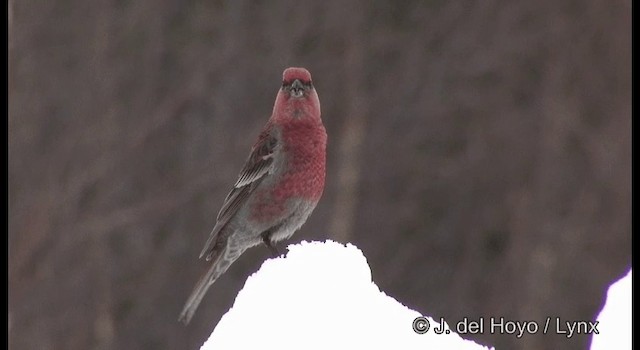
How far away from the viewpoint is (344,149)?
12.7 m

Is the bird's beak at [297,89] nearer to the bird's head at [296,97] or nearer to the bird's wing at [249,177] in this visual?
the bird's head at [296,97]

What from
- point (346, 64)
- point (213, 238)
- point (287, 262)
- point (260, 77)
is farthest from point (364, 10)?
point (287, 262)

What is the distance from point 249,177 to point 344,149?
879 cm

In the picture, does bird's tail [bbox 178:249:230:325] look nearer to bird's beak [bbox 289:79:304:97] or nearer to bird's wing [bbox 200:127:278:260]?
bird's wing [bbox 200:127:278:260]

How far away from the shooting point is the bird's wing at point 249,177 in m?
3.70

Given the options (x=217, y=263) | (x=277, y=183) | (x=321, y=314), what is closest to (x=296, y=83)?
(x=277, y=183)

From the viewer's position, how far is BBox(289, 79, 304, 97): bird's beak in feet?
11.4

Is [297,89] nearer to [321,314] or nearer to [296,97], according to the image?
[296,97]

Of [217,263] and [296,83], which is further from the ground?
[296,83]

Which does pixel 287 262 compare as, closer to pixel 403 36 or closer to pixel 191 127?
pixel 191 127

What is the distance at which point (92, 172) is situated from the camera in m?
10.2

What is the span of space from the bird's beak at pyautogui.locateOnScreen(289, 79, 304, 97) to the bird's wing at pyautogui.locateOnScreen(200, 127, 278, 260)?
0.22 m

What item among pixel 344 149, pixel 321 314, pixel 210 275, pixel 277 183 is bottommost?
pixel 321 314

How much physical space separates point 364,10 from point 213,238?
8.91 meters
